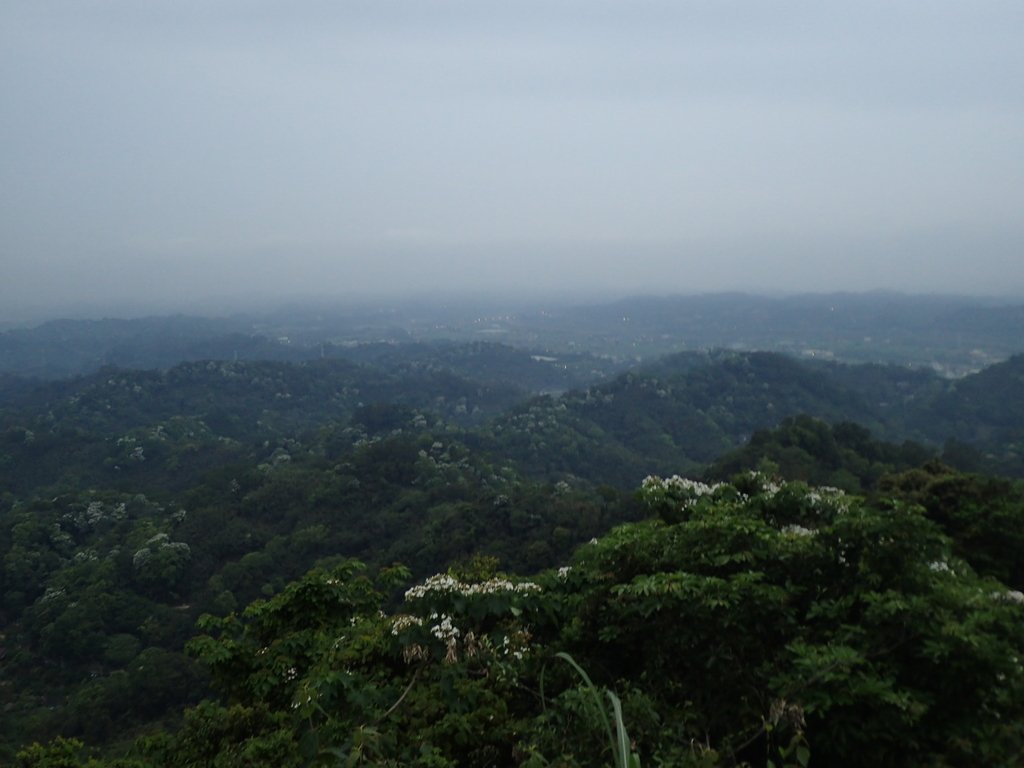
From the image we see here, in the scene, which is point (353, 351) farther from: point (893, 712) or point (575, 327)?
point (893, 712)

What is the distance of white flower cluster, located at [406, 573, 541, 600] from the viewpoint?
16.9ft

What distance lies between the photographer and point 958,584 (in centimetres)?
410

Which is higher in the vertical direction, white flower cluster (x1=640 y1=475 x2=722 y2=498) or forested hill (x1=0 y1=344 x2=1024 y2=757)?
white flower cluster (x1=640 y1=475 x2=722 y2=498)

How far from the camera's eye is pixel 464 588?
17.5 ft

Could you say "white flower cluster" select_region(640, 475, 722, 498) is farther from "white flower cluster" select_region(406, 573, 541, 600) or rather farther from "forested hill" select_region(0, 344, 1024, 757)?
"forested hill" select_region(0, 344, 1024, 757)

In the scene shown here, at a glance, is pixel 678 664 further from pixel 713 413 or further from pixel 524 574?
pixel 713 413

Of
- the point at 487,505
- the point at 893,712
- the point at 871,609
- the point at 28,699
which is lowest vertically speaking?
the point at 28,699

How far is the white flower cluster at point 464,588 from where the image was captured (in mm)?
5141

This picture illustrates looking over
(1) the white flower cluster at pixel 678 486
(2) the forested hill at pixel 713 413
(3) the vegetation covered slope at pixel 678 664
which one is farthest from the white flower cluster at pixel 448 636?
(2) the forested hill at pixel 713 413

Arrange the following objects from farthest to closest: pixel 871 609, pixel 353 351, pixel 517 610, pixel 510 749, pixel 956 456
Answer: pixel 353 351, pixel 956 456, pixel 517 610, pixel 510 749, pixel 871 609

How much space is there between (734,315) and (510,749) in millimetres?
189303

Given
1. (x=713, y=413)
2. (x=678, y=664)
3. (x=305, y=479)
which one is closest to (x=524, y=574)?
(x=678, y=664)

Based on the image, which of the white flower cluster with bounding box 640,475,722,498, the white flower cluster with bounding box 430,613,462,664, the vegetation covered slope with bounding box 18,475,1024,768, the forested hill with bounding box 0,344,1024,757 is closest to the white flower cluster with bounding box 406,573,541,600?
the vegetation covered slope with bounding box 18,475,1024,768

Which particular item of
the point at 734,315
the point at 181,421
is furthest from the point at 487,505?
the point at 734,315
